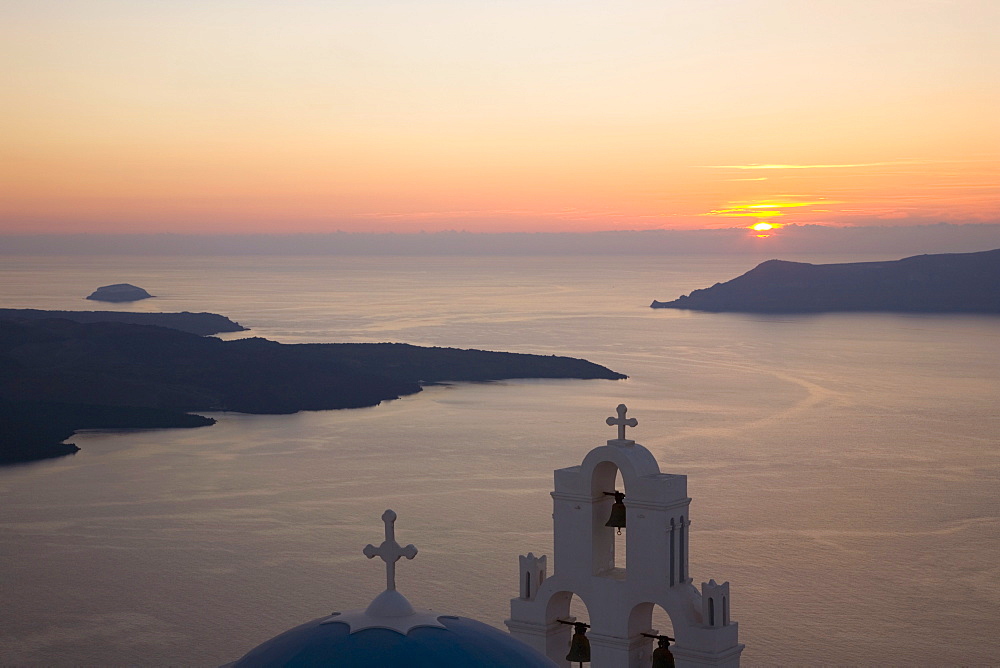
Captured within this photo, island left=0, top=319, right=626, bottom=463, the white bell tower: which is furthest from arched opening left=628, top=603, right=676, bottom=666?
island left=0, top=319, right=626, bottom=463

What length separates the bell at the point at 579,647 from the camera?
7125 millimetres

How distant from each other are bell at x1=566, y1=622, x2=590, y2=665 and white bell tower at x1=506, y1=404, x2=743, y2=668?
0.17ft

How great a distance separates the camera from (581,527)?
714cm

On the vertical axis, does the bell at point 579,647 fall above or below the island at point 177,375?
above

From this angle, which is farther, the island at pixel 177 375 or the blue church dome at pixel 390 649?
the island at pixel 177 375

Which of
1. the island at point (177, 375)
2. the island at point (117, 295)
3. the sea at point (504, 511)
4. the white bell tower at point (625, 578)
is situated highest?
the island at point (117, 295)

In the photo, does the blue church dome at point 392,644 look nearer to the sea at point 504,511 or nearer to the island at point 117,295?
the sea at point 504,511

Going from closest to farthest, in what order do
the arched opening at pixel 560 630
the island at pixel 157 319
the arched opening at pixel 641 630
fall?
the arched opening at pixel 641 630 → the arched opening at pixel 560 630 → the island at pixel 157 319

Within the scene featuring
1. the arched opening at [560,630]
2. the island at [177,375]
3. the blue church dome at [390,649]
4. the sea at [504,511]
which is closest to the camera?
the blue church dome at [390,649]

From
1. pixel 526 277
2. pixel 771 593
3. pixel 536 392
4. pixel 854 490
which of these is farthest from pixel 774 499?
pixel 526 277

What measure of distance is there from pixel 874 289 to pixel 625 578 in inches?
4655

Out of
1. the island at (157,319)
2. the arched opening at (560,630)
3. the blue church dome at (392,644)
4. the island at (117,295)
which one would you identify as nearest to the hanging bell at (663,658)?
the arched opening at (560,630)

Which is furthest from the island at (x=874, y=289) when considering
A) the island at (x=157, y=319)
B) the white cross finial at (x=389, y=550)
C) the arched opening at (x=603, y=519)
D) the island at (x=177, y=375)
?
the white cross finial at (x=389, y=550)

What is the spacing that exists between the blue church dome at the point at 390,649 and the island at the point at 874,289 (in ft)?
376
